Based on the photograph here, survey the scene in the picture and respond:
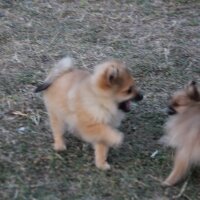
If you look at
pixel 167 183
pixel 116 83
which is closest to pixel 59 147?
pixel 116 83

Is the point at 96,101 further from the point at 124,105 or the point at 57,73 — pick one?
the point at 57,73

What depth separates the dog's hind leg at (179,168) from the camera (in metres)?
3.96

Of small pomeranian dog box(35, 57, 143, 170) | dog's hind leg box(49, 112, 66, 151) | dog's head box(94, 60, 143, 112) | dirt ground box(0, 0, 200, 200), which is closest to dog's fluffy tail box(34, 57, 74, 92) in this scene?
small pomeranian dog box(35, 57, 143, 170)

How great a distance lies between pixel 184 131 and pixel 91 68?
198cm

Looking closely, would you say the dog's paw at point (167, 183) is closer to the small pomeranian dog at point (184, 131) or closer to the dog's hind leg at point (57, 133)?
the small pomeranian dog at point (184, 131)

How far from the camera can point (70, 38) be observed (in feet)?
21.2

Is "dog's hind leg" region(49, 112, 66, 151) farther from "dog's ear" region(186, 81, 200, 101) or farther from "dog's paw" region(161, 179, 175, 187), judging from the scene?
"dog's ear" region(186, 81, 200, 101)

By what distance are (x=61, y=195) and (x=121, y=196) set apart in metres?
0.42

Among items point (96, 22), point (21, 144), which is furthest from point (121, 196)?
point (96, 22)

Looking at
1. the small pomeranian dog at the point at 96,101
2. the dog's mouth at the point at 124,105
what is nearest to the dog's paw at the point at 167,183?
the small pomeranian dog at the point at 96,101

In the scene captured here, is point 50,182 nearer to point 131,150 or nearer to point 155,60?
point 131,150

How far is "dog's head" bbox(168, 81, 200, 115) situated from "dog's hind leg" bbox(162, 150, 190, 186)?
0.38 m

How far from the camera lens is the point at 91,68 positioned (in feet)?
19.0

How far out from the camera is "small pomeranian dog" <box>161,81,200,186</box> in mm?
3914
